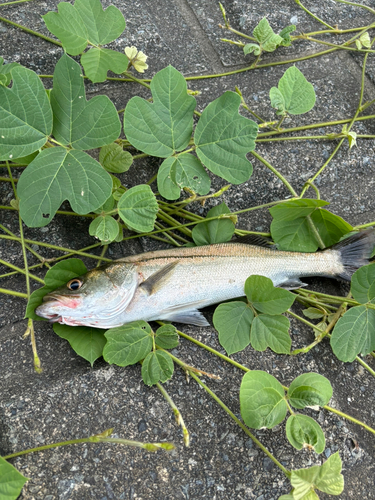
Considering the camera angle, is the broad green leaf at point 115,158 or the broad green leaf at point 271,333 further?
the broad green leaf at point 115,158

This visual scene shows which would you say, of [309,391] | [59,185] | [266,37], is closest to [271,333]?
[309,391]

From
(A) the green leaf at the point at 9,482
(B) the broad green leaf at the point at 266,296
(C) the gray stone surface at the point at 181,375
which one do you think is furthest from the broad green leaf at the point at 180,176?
(A) the green leaf at the point at 9,482

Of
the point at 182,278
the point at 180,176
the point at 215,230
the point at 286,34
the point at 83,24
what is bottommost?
the point at 182,278

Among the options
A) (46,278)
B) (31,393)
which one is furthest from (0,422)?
(46,278)

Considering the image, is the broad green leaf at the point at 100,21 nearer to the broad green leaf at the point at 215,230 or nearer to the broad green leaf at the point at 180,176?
the broad green leaf at the point at 180,176

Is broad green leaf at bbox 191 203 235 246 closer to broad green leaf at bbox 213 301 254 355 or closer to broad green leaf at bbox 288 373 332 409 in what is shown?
broad green leaf at bbox 213 301 254 355

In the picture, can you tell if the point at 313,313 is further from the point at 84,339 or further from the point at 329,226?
the point at 84,339
